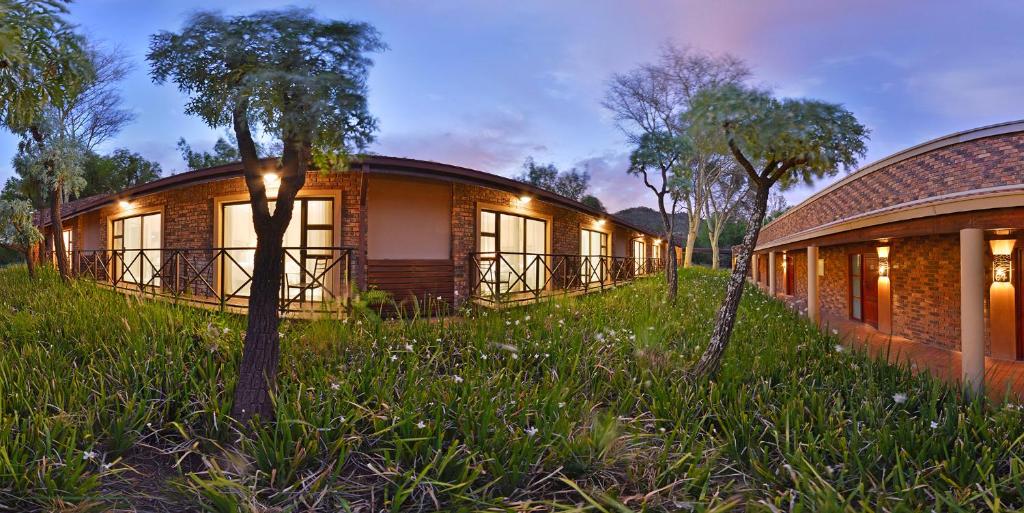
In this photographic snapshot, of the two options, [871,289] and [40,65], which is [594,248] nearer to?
[871,289]

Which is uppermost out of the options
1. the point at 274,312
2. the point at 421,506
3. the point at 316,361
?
the point at 274,312

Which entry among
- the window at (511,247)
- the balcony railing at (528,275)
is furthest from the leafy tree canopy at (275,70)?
the window at (511,247)

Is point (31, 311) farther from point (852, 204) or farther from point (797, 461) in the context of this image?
point (852, 204)

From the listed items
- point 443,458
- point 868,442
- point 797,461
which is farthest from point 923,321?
point 443,458

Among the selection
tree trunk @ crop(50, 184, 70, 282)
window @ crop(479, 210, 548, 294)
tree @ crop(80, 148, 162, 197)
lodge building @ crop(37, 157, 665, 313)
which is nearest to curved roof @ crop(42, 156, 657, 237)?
lodge building @ crop(37, 157, 665, 313)

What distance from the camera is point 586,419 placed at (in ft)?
11.5

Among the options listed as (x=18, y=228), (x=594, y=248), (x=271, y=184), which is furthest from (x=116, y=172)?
(x=594, y=248)

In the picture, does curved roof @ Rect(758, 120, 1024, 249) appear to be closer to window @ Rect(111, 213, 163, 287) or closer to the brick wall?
the brick wall

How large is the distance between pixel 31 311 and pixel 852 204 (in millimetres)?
14314

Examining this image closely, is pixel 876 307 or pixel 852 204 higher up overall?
pixel 852 204

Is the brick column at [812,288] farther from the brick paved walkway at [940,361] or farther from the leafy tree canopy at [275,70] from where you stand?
the leafy tree canopy at [275,70]

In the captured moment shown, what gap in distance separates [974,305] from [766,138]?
10.1 ft

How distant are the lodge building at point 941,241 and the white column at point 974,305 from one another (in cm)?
1

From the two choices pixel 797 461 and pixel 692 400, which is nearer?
pixel 797 461
